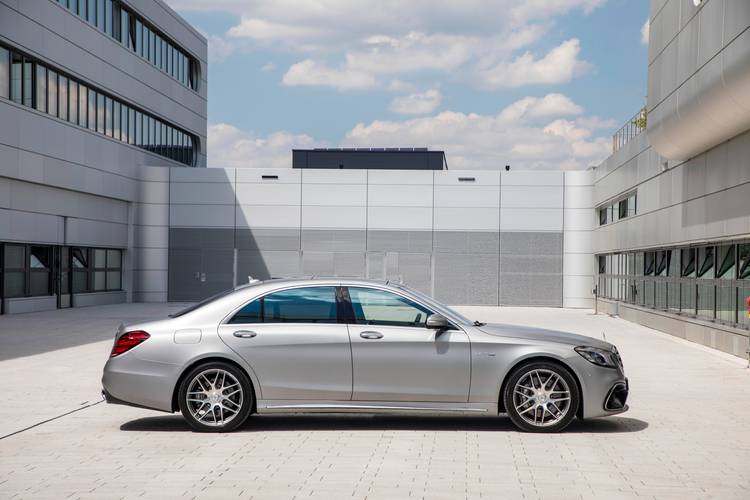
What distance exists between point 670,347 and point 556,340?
1145cm

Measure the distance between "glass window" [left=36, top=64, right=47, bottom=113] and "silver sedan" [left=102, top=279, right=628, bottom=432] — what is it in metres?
23.5

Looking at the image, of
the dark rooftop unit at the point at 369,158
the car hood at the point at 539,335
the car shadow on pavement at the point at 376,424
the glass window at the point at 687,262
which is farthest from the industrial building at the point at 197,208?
the car hood at the point at 539,335

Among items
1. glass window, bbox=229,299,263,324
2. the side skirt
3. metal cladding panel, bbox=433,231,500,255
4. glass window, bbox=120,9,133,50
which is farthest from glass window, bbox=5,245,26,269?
the side skirt

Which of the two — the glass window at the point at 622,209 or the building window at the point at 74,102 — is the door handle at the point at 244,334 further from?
the glass window at the point at 622,209

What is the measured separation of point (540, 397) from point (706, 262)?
13.1 m

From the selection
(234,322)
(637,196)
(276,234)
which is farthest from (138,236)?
(234,322)

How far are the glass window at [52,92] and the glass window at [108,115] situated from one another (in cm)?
436

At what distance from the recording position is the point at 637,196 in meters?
27.9

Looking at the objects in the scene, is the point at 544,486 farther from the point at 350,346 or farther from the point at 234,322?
the point at 234,322

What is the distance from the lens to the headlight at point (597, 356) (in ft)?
28.4

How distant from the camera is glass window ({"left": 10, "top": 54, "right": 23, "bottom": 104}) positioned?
28156 mm

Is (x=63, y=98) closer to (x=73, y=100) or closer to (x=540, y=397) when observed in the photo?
(x=73, y=100)

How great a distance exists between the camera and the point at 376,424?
9148 mm

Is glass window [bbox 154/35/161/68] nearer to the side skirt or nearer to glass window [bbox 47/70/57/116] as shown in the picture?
glass window [bbox 47/70/57/116]
